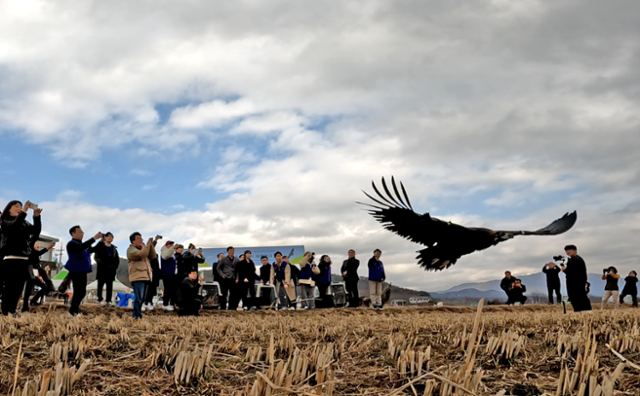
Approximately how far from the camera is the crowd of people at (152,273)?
8.49 metres

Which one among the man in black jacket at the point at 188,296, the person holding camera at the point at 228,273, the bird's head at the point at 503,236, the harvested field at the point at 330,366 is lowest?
the harvested field at the point at 330,366

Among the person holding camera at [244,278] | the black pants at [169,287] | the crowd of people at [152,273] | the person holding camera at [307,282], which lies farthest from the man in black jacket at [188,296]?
the person holding camera at [307,282]

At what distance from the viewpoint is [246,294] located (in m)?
16.4

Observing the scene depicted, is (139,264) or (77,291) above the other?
(139,264)

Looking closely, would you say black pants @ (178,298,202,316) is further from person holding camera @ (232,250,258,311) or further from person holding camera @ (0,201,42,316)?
person holding camera @ (0,201,42,316)

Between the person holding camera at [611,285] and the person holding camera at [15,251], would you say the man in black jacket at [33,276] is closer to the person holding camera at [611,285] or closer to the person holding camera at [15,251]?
the person holding camera at [15,251]

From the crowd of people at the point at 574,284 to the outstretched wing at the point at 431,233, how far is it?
4256 millimetres

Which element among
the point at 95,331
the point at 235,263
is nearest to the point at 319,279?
the point at 235,263

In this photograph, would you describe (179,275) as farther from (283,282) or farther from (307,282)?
(307,282)

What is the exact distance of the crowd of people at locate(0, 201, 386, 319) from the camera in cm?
849

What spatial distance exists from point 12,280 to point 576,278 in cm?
1085

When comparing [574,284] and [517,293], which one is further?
[517,293]

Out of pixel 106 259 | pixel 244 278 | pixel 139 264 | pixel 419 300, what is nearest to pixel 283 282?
pixel 244 278

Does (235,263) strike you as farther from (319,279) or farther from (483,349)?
(483,349)
